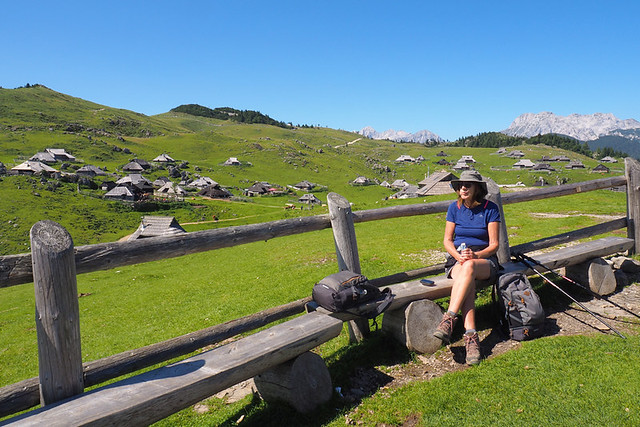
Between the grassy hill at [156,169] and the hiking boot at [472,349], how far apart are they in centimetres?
2970

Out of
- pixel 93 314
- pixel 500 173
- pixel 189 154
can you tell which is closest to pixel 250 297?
pixel 93 314

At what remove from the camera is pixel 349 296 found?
5.18 m

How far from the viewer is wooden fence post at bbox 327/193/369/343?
20.7 ft

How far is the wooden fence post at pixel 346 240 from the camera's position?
6320mm

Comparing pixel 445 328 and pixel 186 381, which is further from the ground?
pixel 186 381

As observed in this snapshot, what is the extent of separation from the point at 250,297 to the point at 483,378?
8302 mm

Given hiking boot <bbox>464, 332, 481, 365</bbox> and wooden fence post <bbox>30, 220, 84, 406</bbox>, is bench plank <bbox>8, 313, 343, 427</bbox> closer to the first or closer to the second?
wooden fence post <bbox>30, 220, 84, 406</bbox>

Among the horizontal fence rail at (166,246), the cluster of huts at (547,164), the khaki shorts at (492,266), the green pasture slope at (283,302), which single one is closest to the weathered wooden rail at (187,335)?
the horizontal fence rail at (166,246)

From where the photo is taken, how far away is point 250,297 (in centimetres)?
1191

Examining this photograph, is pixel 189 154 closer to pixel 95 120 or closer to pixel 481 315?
pixel 95 120

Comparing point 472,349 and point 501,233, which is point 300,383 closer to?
point 472,349

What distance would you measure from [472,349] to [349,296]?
1.88m

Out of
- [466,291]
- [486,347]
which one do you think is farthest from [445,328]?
[486,347]

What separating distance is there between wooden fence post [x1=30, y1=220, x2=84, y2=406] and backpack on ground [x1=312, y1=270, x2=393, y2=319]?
2.93 metres
